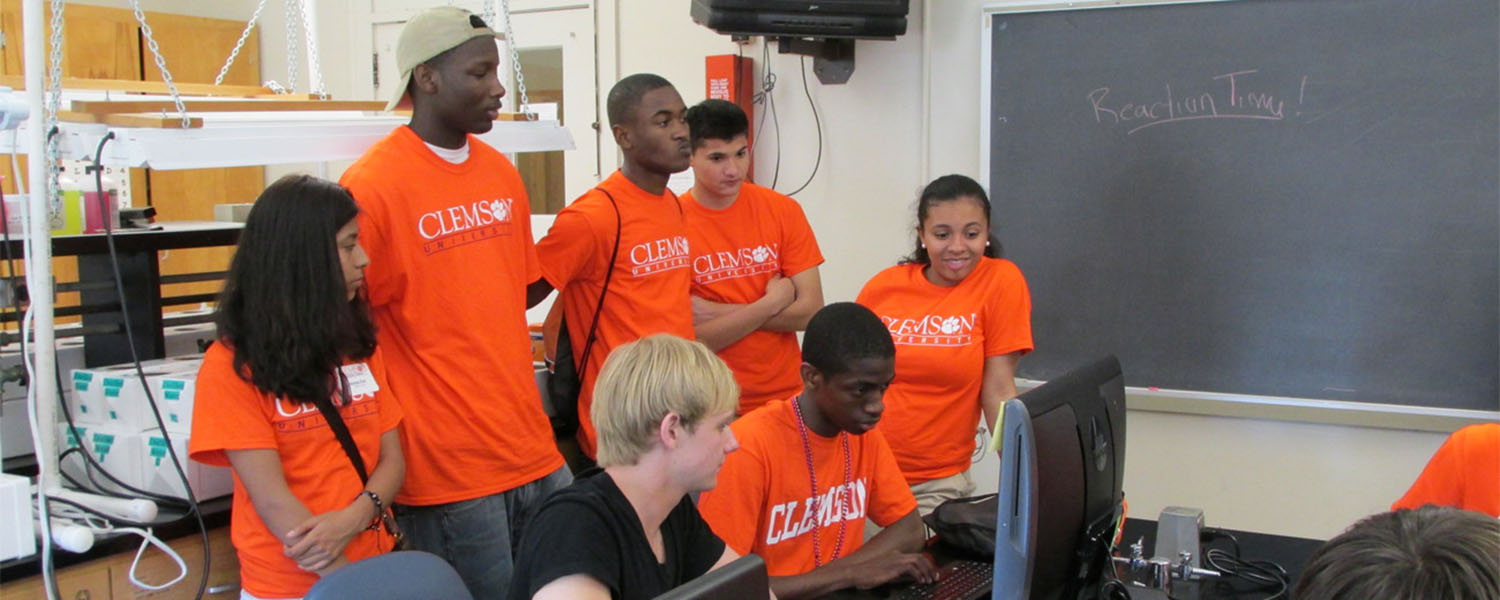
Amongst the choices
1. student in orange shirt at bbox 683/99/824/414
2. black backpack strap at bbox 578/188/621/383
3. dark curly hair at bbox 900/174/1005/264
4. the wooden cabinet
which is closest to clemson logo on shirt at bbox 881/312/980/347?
dark curly hair at bbox 900/174/1005/264

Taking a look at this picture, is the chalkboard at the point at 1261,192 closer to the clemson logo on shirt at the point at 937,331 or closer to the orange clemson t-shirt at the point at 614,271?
the clemson logo on shirt at the point at 937,331

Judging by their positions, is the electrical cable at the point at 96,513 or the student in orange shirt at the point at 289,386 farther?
the electrical cable at the point at 96,513

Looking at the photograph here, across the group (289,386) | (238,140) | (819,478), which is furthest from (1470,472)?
(238,140)

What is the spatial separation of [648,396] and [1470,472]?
1317 millimetres

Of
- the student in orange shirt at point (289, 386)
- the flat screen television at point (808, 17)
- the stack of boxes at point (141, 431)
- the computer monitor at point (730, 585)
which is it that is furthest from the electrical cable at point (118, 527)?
the flat screen television at point (808, 17)

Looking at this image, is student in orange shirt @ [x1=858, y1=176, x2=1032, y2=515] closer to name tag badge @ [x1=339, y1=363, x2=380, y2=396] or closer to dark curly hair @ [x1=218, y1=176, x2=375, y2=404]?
name tag badge @ [x1=339, y1=363, x2=380, y2=396]

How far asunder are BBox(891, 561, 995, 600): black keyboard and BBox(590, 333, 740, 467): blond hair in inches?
20.8

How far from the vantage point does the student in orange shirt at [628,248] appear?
7.80 feet

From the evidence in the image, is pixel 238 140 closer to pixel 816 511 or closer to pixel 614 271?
pixel 614 271

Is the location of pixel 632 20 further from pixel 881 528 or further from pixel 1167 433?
pixel 881 528

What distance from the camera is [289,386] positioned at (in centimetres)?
184

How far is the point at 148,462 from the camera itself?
2221 millimetres

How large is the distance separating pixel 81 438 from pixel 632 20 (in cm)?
257

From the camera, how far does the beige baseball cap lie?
2002mm
